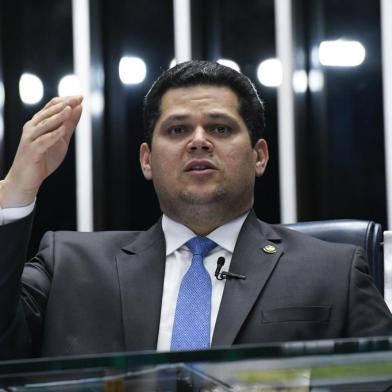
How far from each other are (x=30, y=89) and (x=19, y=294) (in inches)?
89.4

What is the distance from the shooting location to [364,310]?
1739 millimetres

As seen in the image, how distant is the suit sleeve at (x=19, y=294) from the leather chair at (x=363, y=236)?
72 cm

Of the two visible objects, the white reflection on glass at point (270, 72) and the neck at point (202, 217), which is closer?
the neck at point (202, 217)

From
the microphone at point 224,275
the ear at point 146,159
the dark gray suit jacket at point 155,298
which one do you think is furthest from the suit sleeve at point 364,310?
the ear at point 146,159

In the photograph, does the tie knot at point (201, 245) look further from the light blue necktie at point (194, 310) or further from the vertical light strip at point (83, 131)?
the vertical light strip at point (83, 131)

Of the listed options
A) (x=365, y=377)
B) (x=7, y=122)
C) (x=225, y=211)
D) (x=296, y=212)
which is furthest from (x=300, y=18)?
(x=365, y=377)

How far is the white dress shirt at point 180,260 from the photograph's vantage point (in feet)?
5.63

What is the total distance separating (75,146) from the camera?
3633 mm

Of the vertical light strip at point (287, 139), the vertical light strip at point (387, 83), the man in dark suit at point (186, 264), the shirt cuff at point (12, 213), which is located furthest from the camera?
the vertical light strip at point (287, 139)

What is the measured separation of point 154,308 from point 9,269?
38 centimetres

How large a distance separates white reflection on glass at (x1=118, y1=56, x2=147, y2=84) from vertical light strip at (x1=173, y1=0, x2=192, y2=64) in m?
0.18

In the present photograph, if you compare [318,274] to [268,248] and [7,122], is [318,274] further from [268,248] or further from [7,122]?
[7,122]

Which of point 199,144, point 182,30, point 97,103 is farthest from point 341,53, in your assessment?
point 199,144

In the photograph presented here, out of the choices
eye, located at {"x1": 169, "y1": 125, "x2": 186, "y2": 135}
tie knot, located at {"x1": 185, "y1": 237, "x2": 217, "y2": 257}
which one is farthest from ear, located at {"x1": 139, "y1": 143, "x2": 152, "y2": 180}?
tie knot, located at {"x1": 185, "y1": 237, "x2": 217, "y2": 257}
